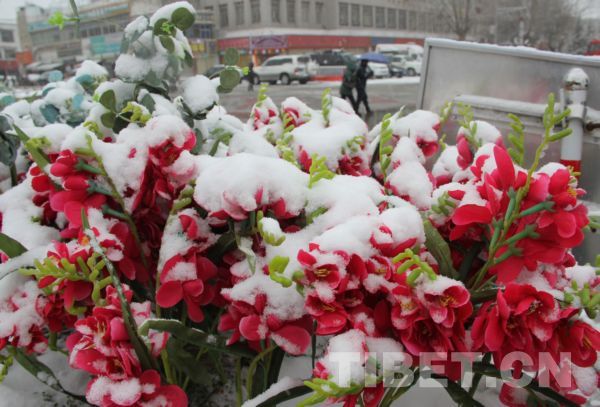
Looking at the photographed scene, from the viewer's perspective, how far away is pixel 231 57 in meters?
1.06

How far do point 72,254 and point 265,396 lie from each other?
0.36 m

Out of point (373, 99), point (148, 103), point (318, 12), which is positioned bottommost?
point (373, 99)

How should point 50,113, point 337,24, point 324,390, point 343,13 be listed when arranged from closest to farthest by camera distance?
1. point 324,390
2. point 50,113
3. point 337,24
4. point 343,13

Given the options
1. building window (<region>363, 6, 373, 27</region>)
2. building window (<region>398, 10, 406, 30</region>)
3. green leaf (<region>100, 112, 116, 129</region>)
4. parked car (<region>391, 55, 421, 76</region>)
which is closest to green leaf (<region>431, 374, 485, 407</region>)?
green leaf (<region>100, 112, 116, 129</region>)

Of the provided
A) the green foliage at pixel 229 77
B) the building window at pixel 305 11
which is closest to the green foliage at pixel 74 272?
the green foliage at pixel 229 77

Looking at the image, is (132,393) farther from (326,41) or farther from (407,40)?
(407,40)

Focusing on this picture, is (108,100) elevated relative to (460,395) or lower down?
elevated

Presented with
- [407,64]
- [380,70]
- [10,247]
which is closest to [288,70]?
[380,70]

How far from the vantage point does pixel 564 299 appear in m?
0.60

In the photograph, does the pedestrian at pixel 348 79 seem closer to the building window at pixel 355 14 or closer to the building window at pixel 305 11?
the building window at pixel 305 11

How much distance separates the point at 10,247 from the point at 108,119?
0.30 meters

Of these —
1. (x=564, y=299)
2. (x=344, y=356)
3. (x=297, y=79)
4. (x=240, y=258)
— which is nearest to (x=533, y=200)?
(x=564, y=299)

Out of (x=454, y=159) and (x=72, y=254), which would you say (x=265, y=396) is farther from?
(x=454, y=159)

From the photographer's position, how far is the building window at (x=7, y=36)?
4847cm
